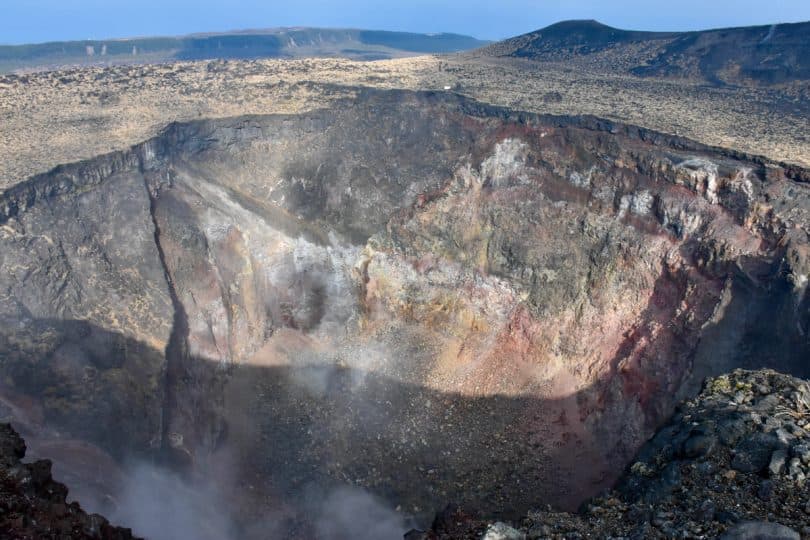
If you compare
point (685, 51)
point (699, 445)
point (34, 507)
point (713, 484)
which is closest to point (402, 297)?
point (699, 445)

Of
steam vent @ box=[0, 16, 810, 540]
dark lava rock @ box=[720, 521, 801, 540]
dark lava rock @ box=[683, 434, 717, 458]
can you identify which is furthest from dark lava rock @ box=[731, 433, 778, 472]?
steam vent @ box=[0, 16, 810, 540]

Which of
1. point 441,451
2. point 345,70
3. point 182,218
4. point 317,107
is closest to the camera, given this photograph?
point 441,451

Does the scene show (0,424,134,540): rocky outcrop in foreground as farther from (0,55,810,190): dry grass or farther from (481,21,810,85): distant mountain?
(481,21,810,85): distant mountain

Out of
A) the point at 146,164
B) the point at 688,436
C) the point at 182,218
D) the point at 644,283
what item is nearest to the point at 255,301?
the point at 182,218

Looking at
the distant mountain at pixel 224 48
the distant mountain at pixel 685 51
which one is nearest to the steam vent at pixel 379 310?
the distant mountain at pixel 685 51

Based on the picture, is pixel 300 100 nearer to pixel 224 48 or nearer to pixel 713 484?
pixel 713 484

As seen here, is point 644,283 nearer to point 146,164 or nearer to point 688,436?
point 688,436
